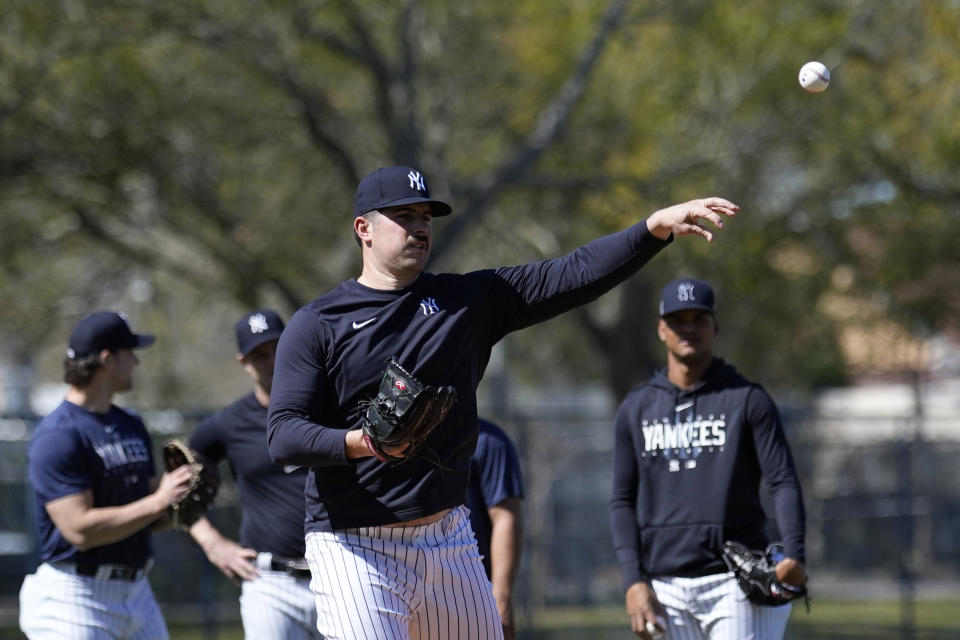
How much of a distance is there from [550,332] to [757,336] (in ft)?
18.9

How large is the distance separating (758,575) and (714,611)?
34cm

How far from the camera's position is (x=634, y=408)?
6.36m

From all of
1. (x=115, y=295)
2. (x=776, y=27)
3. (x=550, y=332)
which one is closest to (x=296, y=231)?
(x=115, y=295)

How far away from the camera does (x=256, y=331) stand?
21.3 feet

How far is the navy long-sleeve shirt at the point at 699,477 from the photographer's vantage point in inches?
236

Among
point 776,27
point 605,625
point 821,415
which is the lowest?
point 605,625

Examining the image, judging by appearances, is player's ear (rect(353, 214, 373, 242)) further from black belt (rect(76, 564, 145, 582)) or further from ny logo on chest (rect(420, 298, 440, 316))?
black belt (rect(76, 564, 145, 582))

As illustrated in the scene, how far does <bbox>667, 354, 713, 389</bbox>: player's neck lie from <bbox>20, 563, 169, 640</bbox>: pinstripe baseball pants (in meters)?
2.71

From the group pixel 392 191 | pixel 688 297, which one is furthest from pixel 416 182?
Answer: pixel 688 297

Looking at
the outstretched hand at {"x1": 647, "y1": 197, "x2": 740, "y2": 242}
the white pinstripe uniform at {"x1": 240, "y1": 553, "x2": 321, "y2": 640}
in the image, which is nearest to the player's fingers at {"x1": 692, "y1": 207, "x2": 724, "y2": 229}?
the outstretched hand at {"x1": 647, "y1": 197, "x2": 740, "y2": 242}

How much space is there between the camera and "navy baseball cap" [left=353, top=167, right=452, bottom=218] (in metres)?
4.59

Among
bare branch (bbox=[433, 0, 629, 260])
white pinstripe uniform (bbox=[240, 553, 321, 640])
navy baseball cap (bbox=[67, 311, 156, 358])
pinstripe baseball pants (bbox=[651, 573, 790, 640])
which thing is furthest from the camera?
bare branch (bbox=[433, 0, 629, 260])

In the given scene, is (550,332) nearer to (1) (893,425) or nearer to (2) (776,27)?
(2) (776,27)

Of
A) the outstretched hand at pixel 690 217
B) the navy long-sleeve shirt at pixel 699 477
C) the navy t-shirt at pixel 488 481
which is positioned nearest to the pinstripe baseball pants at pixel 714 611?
the navy long-sleeve shirt at pixel 699 477
